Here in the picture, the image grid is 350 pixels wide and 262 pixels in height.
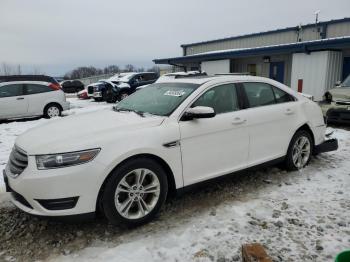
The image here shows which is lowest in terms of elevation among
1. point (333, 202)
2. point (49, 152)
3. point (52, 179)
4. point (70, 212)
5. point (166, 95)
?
point (333, 202)

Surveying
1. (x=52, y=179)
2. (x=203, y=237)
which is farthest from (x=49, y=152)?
(x=203, y=237)

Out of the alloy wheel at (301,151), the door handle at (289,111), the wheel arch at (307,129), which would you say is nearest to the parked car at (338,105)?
the wheel arch at (307,129)

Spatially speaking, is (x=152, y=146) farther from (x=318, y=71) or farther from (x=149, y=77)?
(x=149, y=77)

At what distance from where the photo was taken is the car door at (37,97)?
11987 mm

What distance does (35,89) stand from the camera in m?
12.2

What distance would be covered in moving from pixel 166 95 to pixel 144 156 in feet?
3.72

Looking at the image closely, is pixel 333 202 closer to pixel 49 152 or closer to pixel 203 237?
pixel 203 237

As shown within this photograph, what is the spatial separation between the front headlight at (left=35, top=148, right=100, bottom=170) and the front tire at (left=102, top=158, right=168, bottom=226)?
35 centimetres

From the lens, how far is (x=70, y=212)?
3.06 metres

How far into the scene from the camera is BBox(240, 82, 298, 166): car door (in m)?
4.45

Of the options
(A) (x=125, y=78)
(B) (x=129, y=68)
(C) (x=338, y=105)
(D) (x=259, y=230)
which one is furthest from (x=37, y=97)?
(B) (x=129, y=68)

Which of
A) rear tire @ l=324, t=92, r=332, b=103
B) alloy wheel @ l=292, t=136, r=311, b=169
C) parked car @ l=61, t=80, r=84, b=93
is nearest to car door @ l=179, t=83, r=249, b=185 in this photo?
alloy wheel @ l=292, t=136, r=311, b=169

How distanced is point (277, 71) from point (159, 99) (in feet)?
47.1

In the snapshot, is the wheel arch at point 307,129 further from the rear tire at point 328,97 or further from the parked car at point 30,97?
the parked car at point 30,97
